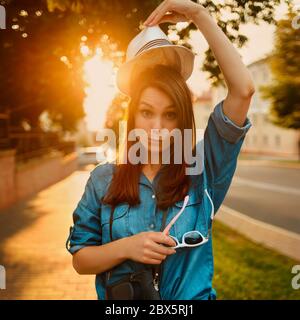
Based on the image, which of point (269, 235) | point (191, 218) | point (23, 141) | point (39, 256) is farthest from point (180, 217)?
point (23, 141)

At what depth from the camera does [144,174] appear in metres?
1.73

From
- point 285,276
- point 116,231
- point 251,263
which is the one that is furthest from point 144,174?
point 251,263

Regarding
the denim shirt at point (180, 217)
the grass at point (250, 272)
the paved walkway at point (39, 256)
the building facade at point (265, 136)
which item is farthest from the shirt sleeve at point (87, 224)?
the building facade at point (265, 136)

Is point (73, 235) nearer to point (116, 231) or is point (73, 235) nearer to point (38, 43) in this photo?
point (116, 231)

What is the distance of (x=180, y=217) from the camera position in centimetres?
164

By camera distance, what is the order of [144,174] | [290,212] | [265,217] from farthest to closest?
[290,212]
[265,217]
[144,174]

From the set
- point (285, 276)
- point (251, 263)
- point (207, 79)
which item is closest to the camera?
point (207, 79)

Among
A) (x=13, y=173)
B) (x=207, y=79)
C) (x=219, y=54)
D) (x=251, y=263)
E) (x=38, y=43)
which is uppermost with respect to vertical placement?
(x=38, y=43)

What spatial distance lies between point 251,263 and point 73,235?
4.57m

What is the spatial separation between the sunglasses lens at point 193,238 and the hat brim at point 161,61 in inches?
23.7

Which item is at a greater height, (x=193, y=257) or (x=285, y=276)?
(x=193, y=257)

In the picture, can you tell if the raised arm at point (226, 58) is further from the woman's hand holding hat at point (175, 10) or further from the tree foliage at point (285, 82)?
the tree foliage at point (285, 82)

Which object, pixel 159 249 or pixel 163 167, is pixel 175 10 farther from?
pixel 159 249
